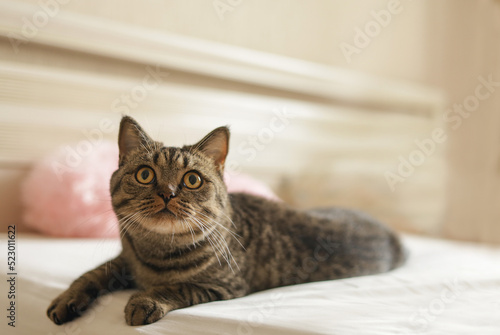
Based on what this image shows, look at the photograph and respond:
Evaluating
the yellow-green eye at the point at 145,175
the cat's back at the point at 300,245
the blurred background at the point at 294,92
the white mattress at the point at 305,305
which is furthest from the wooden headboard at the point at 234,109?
the yellow-green eye at the point at 145,175

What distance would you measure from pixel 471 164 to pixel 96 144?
83.2 inches

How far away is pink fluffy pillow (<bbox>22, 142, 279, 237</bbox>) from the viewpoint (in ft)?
5.67

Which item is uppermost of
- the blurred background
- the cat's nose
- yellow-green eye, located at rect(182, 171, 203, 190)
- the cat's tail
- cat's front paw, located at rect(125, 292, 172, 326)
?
the blurred background

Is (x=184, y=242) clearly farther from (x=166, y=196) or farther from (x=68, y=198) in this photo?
(x=68, y=198)

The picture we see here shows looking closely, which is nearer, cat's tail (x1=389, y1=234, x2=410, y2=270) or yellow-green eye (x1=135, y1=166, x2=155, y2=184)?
yellow-green eye (x1=135, y1=166, x2=155, y2=184)

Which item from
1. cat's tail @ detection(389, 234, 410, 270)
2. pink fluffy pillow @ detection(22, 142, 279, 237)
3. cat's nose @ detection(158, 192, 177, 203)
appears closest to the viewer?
cat's nose @ detection(158, 192, 177, 203)

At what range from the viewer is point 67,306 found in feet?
3.20

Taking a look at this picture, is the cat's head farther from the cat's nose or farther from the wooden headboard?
the wooden headboard

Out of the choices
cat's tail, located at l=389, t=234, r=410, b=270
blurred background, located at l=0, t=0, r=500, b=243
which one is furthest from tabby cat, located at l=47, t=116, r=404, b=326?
blurred background, located at l=0, t=0, r=500, b=243

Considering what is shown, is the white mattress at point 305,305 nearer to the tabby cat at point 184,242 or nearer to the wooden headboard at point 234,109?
the tabby cat at point 184,242

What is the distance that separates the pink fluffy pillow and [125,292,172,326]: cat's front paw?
0.85 metres

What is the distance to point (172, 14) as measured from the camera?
214cm

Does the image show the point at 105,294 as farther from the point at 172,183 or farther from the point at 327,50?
the point at 327,50

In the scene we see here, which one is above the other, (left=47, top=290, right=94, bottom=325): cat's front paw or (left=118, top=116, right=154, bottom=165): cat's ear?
(left=118, top=116, right=154, bottom=165): cat's ear
